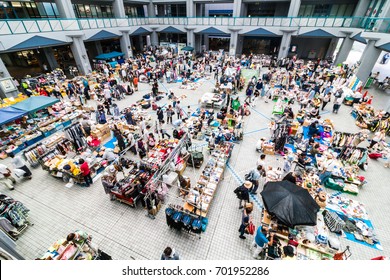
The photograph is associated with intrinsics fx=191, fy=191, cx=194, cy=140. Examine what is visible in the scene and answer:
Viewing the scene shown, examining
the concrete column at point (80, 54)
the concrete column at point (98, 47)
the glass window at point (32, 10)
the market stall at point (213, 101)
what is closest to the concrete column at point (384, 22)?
the market stall at point (213, 101)

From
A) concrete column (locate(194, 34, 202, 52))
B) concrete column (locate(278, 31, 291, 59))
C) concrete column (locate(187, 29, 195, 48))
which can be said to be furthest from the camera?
concrete column (locate(194, 34, 202, 52))

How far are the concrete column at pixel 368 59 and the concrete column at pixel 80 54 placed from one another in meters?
32.4

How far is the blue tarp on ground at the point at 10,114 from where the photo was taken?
470 inches

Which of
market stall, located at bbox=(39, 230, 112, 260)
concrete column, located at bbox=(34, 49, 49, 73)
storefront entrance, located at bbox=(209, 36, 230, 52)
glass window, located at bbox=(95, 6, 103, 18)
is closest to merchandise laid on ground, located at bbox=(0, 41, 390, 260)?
market stall, located at bbox=(39, 230, 112, 260)

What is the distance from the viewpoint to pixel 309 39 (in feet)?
107

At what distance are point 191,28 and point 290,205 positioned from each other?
113 ft

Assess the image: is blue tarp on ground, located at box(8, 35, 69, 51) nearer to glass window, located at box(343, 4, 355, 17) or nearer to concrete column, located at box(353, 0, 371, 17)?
concrete column, located at box(353, 0, 371, 17)

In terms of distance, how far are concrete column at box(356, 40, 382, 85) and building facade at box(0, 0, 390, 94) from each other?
0.08 metres

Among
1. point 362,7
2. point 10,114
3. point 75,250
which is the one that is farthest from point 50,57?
point 362,7

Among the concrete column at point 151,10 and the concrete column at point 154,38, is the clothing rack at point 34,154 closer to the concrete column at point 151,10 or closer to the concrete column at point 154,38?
the concrete column at point 154,38

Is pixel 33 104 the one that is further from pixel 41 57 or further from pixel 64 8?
pixel 41 57

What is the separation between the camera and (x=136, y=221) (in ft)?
27.6

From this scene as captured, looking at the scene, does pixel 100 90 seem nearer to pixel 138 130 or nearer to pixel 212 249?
pixel 138 130

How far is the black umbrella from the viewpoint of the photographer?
6.65 m
